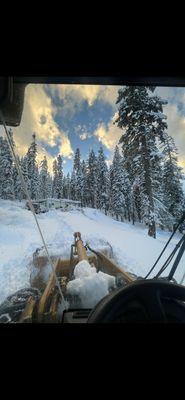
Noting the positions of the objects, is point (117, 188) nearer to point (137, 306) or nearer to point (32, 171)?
point (32, 171)

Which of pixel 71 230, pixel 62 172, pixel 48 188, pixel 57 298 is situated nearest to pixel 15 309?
pixel 57 298

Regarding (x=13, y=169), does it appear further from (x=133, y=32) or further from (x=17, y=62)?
(x=133, y=32)

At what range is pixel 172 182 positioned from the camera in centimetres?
235

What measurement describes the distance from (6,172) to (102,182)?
2.62 feet

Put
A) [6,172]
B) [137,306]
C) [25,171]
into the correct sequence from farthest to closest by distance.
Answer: [25,171], [6,172], [137,306]

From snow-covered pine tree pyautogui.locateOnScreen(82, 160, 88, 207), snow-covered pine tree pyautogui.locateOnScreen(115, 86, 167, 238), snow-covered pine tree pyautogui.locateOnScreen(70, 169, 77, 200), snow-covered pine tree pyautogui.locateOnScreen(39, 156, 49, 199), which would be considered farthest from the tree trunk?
snow-covered pine tree pyautogui.locateOnScreen(39, 156, 49, 199)

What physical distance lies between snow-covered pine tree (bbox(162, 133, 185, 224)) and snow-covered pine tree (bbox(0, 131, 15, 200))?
1265mm

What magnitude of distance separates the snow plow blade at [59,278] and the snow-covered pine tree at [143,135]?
501 mm

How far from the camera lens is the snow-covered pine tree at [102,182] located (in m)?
2.42

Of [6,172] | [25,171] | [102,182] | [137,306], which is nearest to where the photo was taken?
[137,306]

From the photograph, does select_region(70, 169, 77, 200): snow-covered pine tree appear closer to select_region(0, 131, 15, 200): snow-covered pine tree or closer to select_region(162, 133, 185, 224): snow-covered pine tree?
select_region(0, 131, 15, 200): snow-covered pine tree

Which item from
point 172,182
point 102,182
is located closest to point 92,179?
point 102,182

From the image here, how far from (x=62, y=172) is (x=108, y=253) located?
33.7 inches

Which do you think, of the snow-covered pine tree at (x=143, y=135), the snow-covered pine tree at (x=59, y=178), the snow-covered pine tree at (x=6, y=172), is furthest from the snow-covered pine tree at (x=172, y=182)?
the snow-covered pine tree at (x=6, y=172)
